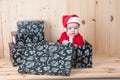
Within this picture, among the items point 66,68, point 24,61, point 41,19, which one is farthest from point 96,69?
point 41,19

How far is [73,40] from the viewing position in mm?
1447

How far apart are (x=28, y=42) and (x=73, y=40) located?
0.88ft

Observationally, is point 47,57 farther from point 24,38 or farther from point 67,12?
point 67,12

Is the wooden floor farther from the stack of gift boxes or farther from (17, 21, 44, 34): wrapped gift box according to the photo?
(17, 21, 44, 34): wrapped gift box

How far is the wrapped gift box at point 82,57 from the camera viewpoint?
1.32 m

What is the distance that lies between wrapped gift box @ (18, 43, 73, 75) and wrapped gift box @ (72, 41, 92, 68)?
0.22 feet

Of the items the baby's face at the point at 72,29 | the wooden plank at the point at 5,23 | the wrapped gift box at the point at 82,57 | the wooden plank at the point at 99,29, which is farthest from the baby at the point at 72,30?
the wooden plank at the point at 5,23

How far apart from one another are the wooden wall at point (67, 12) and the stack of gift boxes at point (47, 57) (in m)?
0.22

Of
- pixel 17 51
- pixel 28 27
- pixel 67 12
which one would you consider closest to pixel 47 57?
pixel 17 51

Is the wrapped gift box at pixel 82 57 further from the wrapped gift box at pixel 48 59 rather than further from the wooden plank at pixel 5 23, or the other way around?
the wooden plank at pixel 5 23

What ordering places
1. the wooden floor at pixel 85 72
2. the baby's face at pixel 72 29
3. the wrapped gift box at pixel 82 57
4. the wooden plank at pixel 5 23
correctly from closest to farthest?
the wooden floor at pixel 85 72
the wrapped gift box at pixel 82 57
the baby's face at pixel 72 29
the wooden plank at pixel 5 23

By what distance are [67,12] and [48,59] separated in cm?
46

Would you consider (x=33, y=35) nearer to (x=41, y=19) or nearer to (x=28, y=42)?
(x=28, y=42)

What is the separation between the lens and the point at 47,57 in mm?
1272
